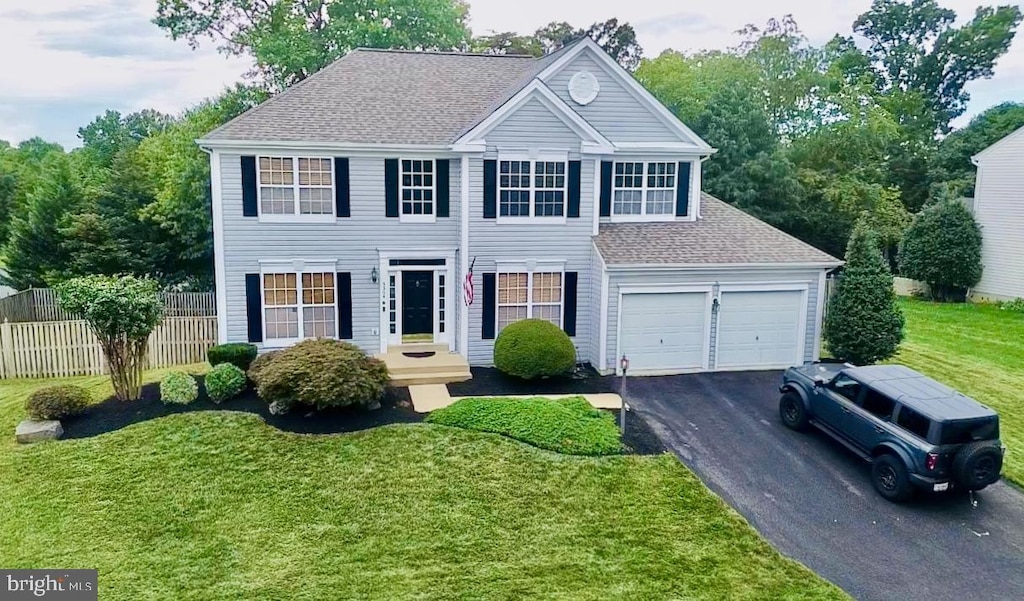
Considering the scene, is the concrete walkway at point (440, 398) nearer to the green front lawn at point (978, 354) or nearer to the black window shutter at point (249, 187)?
the black window shutter at point (249, 187)

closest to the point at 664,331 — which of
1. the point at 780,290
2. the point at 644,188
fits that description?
the point at 780,290

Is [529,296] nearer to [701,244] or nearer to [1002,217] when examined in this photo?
[701,244]

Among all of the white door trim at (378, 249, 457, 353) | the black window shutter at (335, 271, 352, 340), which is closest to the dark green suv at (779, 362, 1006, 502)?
the white door trim at (378, 249, 457, 353)

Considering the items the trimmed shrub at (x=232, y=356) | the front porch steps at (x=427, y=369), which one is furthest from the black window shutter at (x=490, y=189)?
the trimmed shrub at (x=232, y=356)

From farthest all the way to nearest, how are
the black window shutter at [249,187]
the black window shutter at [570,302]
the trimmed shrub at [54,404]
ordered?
the black window shutter at [570,302] → the black window shutter at [249,187] → the trimmed shrub at [54,404]

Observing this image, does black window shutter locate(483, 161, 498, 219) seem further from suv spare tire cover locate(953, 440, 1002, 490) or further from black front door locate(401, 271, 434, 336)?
suv spare tire cover locate(953, 440, 1002, 490)

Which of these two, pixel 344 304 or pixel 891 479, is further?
pixel 344 304

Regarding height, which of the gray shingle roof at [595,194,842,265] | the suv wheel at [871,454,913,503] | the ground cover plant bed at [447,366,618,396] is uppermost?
the gray shingle roof at [595,194,842,265]
